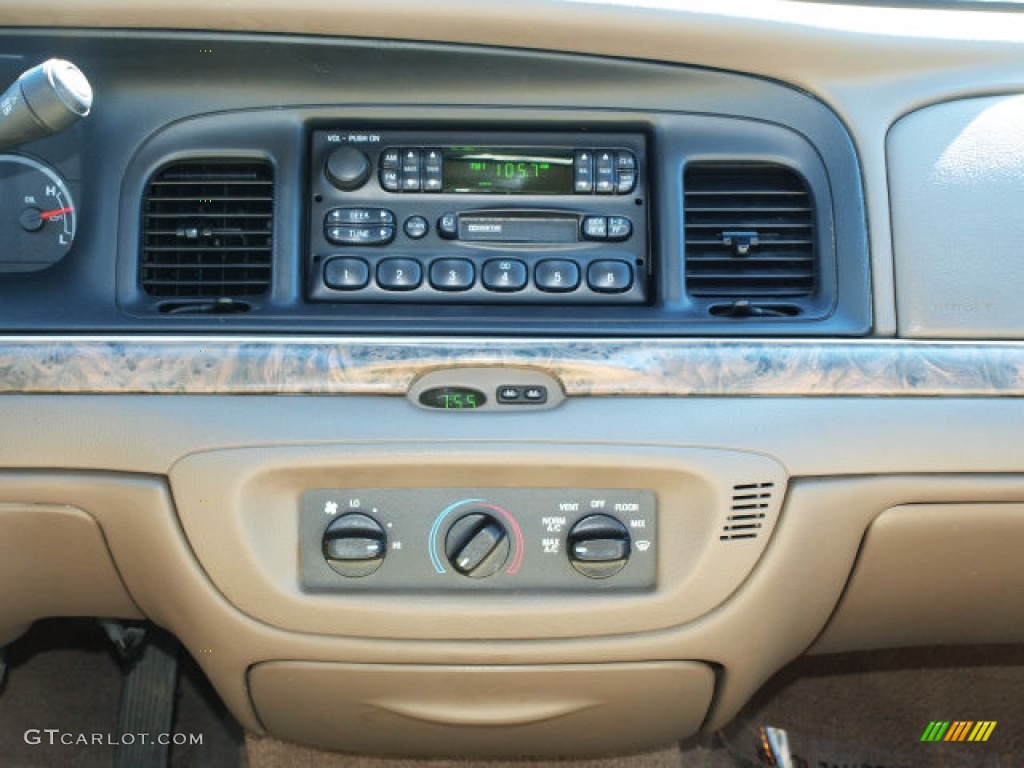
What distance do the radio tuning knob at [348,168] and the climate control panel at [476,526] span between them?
37 cm

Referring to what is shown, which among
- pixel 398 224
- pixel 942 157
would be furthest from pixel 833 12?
pixel 398 224

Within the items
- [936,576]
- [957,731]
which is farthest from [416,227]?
[957,731]

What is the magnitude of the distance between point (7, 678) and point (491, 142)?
141 centimetres

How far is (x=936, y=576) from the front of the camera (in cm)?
142

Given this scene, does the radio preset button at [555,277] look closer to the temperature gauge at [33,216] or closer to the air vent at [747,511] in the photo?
the air vent at [747,511]

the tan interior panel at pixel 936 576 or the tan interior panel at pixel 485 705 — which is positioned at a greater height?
the tan interior panel at pixel 936 576

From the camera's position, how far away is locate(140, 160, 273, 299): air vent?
54.0 inches

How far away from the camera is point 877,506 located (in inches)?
52.6

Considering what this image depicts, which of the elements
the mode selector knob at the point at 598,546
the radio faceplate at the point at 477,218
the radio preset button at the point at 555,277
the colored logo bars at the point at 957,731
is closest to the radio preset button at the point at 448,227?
the radio faceplate at the point at 477,218

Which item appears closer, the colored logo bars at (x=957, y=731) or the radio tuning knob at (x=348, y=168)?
Result: the radio tuning knob at (x=348, y=168)

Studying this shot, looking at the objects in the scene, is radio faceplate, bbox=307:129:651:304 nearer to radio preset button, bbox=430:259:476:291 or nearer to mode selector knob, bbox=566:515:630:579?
radio preset button, bbox=430:259:476:291

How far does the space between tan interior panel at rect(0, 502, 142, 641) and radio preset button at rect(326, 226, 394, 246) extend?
44 centimetres

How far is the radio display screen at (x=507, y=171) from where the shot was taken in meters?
1.38

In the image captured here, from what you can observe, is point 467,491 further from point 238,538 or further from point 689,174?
point 689,174
